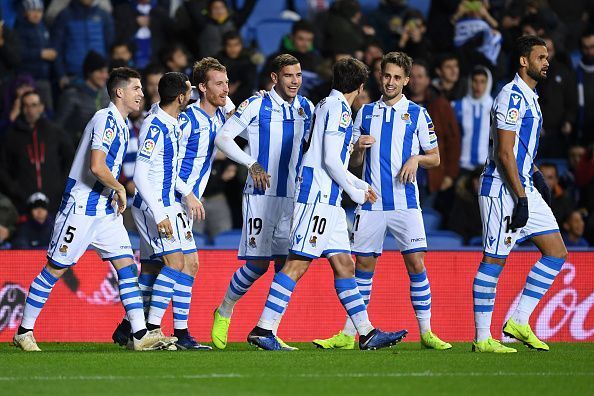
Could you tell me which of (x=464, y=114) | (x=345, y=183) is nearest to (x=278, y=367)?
(x=345, y=183)

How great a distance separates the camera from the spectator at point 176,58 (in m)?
16.6

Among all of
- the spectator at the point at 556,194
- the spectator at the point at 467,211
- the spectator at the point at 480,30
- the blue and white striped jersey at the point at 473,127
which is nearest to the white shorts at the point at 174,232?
the spectator at the point at 467,211

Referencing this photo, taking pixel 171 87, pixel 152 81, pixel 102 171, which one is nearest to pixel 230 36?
pixel 152 81

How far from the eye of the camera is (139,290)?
10789mm

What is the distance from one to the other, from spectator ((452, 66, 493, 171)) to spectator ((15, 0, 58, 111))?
529cm

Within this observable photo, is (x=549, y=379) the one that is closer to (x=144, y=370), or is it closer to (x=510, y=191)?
(x=510, y=191)

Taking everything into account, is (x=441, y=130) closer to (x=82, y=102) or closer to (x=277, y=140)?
(x=82, y=102)

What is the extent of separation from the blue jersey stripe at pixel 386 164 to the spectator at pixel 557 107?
6.06 m

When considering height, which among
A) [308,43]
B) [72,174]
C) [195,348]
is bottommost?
[195,348]

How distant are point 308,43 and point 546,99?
10.3ft

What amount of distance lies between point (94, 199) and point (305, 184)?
67.6 inches

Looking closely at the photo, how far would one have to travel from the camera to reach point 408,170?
1111 centimetres

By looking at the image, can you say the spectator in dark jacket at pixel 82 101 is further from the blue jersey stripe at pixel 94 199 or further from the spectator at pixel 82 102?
the blue jersey stripe at pixel 94 199

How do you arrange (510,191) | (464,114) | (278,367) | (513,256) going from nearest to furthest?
(278,367)
(510,191)
(513,256)
(464,114)
